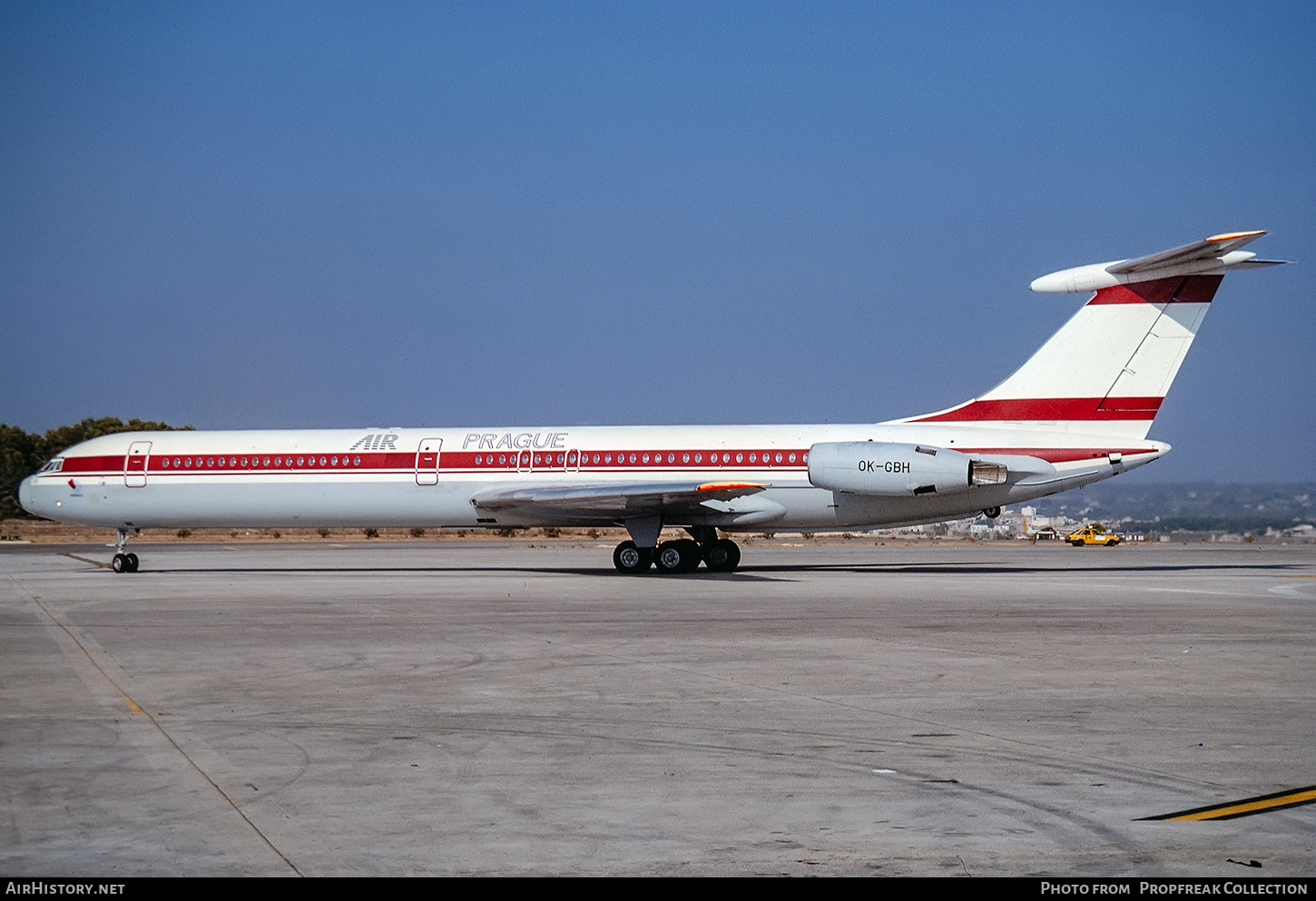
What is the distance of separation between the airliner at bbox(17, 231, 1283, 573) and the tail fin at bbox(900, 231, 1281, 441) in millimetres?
34

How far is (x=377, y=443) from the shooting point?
29.5 metres

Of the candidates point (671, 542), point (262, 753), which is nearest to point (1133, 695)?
point (262, 753)

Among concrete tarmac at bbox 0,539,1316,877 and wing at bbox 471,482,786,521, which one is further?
wing at bbox 471,482,786,521

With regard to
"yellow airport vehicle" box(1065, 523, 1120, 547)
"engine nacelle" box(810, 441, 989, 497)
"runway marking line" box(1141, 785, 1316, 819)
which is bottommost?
"runway marking line" box(1141, 785, 1316, 819)

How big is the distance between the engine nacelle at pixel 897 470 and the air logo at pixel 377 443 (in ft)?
33.3

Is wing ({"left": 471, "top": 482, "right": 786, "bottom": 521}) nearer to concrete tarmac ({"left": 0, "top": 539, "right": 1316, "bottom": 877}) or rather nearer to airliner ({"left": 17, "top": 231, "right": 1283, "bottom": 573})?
airliner ({"left": 17, "top": 231, "right": 1283, "bottom": 573})

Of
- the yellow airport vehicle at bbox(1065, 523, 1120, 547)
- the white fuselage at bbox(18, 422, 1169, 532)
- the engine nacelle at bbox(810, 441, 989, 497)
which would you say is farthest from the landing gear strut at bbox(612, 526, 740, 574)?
the yellow airport vehicle at bbox(1065, 523, 1120, 547)

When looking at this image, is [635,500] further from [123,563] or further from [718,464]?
[123,563]

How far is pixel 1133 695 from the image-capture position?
10.3 meters

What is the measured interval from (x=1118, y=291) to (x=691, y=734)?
20742 millimetres

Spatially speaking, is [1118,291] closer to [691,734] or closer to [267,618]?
[267,618]

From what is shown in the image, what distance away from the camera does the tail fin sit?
25797 millimetres

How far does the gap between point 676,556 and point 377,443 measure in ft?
A: 25.8

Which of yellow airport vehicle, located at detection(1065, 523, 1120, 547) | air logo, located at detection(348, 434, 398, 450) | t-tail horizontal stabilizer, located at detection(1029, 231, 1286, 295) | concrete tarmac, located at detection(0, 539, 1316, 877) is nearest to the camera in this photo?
concrete tarmac, located at detection(0, 539, 1316, 877)
